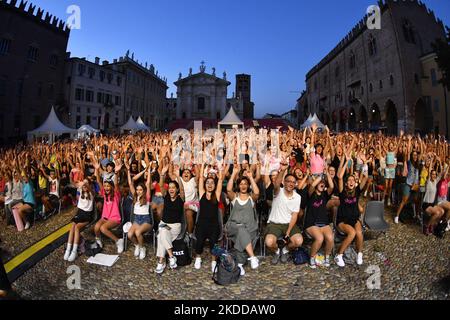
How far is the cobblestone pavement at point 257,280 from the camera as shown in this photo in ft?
14.1

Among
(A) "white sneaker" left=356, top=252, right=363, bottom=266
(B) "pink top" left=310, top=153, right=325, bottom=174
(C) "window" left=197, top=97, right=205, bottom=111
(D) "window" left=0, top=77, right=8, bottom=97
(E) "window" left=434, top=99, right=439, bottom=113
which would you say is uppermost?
(C) "window" left=197, top=97, right=205, bottom=111

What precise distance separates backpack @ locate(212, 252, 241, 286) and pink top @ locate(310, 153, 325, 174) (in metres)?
4.03

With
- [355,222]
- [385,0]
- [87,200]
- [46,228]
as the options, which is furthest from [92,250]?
[385,0]

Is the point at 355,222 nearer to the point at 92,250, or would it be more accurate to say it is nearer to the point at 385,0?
the point at 92,250

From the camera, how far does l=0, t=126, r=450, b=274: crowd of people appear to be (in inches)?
208

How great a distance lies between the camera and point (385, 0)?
34250 mm

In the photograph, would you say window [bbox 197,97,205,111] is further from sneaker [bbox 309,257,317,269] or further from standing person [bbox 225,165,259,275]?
sneaker [bbox 309,257,317,269]

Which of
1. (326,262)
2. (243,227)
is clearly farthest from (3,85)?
(326,262)

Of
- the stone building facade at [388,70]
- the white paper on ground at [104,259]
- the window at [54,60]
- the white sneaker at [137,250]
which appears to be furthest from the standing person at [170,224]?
the window at [54,60]

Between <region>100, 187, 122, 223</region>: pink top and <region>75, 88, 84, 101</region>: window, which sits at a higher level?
<region>75, 88, 84, 101</region>: window

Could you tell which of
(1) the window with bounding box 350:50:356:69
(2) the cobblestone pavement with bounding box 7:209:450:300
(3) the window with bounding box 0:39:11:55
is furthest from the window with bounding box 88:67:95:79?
(2) the cobblestone pavement with bounding box 7:209:450:300

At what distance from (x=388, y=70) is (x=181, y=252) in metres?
37.9

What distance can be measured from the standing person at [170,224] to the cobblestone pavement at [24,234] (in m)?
3.11
